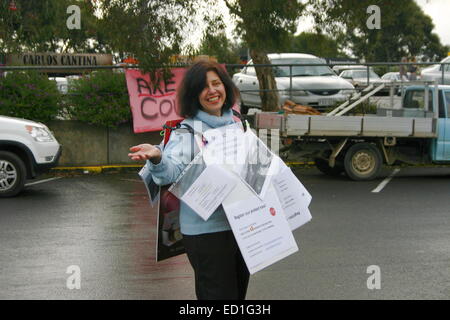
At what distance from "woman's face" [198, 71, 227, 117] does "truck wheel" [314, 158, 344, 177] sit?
10.3 metres

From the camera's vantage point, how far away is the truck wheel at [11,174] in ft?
38.0

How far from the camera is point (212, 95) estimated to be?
164 inches

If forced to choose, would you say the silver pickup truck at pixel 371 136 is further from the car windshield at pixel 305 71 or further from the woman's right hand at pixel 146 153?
the woman's right hand at pixel 146 153

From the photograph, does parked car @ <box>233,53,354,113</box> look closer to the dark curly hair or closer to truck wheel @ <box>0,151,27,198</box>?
truck wheel @ <box>0,151,27,198</box>

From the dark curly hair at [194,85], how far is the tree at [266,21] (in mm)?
10279

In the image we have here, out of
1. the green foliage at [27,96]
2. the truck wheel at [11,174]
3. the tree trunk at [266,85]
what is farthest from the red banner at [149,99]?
the truck wheel at [11,174]

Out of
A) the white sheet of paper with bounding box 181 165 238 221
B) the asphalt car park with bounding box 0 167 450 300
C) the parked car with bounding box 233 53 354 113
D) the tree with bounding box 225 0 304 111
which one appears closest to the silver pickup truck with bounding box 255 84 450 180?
the asphalt car park with bounding box 0 167 450 300

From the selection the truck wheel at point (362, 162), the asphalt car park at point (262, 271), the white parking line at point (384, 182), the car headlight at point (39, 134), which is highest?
the car headlight at point (39, 134)

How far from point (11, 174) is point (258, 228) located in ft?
27.6

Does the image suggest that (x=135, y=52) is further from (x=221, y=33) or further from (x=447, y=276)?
(x=447, y=276)

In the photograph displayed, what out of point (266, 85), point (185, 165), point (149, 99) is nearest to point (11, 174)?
point (149, 99)

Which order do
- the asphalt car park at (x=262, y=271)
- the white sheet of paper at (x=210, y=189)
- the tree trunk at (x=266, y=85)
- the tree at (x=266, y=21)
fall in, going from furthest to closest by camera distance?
the tree trunk at (x=266, y=85), the tree at (x=266, y=21), the asphalt car park at (x=262, y=271), the white sheet of paper at (x=210, y=189)

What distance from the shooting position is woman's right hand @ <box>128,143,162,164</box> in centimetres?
370
